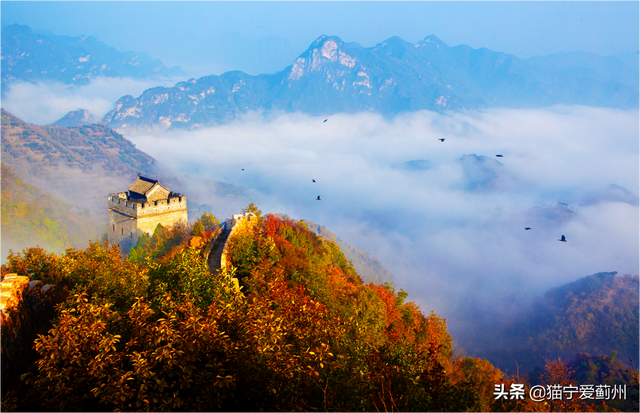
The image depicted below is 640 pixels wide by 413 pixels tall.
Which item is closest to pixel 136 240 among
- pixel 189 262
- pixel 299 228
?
pixel 299 228

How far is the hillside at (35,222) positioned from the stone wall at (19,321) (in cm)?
10430

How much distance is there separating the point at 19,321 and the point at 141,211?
24346 millimetres

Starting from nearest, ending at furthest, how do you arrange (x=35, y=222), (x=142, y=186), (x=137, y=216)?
(x=137, y=216)
(x=142, y=186)
(x=35, y=222)

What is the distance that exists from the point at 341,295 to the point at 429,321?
17.6m

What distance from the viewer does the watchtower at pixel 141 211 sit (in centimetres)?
3472

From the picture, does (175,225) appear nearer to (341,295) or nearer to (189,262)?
(341,295)

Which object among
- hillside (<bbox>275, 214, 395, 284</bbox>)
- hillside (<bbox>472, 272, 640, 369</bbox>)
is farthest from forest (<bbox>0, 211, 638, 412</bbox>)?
hillside (<bbox>275, 214, 395, 284</bbox>)

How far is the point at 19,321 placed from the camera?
37.3 ft

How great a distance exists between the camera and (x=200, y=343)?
8.30 m

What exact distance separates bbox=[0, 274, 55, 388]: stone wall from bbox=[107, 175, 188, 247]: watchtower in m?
22.3

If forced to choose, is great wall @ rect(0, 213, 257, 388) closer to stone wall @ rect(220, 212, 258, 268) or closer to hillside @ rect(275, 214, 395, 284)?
stone wall @ rect(220, 212, 258, 268)

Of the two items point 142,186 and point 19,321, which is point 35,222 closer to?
point 142,186

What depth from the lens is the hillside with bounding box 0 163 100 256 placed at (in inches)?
4072

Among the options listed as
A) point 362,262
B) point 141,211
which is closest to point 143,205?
point 141,211
